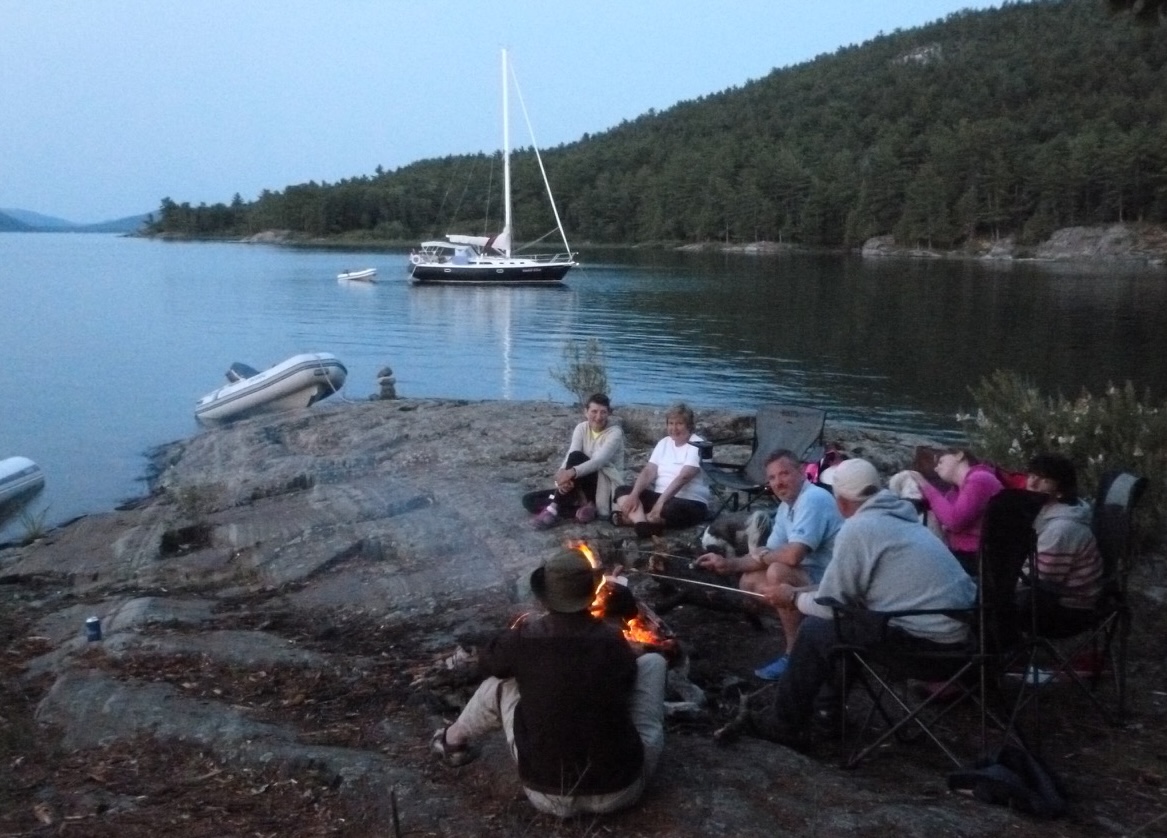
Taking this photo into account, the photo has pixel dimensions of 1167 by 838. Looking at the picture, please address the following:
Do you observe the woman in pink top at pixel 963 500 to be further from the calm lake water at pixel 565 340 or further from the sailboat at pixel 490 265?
the sailboat at pixel 490 265

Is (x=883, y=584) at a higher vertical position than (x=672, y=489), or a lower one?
higher

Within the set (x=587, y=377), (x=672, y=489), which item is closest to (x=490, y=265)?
(x=587, y=377)

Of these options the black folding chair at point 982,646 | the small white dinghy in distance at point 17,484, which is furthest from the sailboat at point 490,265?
the black folding chair at point 982,646

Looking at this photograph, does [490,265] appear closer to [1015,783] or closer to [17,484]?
[17,484]

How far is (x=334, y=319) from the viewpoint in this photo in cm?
3953

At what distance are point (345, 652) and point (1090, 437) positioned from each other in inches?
191

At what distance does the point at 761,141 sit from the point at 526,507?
115790 millimetres

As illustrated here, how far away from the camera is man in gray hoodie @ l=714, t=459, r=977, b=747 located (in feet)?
13.6

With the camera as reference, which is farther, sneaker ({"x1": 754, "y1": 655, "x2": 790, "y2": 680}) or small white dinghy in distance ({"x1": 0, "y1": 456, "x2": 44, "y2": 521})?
small white dinghy in distance ({"x1": 0, "y1": 456, "x2": 44, "y2": 521})

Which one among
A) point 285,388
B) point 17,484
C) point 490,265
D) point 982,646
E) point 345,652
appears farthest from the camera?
point 490,265

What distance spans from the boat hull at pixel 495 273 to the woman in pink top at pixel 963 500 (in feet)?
154

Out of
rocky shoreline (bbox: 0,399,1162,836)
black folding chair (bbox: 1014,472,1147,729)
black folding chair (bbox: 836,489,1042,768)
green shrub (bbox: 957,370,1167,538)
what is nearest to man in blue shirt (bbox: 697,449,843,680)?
rocky shoreline (bbox: 0,399,1162,836)

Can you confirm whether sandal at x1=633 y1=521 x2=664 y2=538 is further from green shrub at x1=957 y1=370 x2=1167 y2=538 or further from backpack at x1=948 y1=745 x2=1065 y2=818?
backpack at x1=948 y1=745 x2=1065 y2=818

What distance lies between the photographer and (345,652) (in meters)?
5.77
